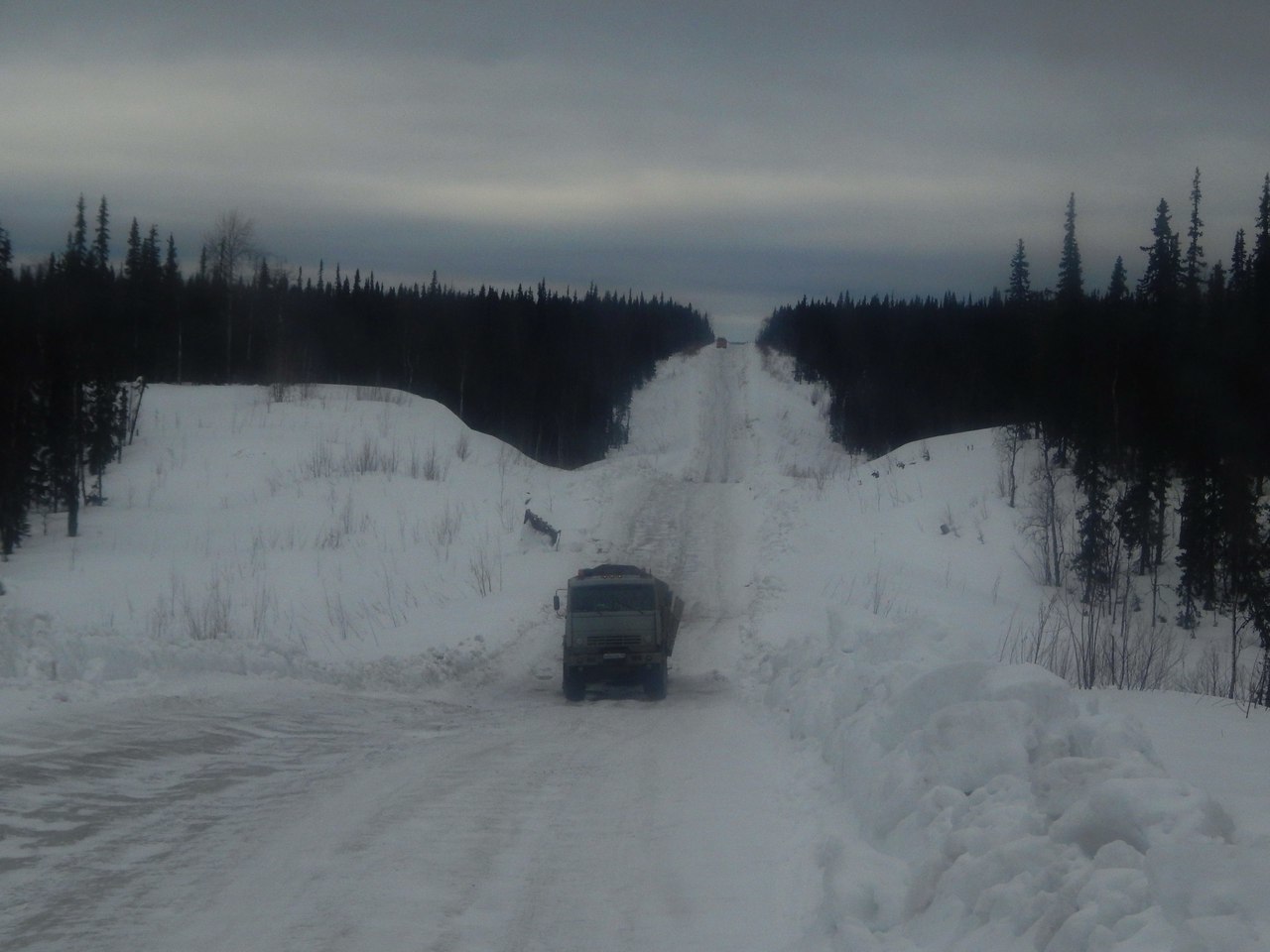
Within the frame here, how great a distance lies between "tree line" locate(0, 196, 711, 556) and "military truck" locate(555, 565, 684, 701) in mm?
30913

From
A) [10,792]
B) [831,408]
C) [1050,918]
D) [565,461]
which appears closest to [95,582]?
[10,792]

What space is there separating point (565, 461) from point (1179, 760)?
238ft

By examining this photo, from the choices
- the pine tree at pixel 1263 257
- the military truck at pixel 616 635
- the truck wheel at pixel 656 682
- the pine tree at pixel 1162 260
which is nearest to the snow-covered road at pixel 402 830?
the truck wheel at pixel 656 682

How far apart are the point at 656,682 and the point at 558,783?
26.4 feet

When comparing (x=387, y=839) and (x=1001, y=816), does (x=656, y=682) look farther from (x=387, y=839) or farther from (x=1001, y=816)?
(x=1001, y=816)

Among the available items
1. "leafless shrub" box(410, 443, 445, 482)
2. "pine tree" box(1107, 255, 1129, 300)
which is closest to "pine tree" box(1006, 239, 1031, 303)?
"pine tree" box(1107, 255, 1129, 300)

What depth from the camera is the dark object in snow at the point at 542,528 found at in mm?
32594

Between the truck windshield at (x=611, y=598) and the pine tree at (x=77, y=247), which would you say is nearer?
the truck windshield at (x=611, y=598)

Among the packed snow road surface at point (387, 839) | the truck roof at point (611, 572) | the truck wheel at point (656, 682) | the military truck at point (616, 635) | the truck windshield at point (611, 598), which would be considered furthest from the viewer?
the truck roof at point (611, 572)

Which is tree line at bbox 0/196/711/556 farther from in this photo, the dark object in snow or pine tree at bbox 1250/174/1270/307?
pine tree at bbox 1250/174/1270/307

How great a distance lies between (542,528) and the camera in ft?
107

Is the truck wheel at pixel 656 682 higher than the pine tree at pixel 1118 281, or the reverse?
the pine tree at pixel 1118 281

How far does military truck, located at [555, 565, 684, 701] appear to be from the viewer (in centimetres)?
1838

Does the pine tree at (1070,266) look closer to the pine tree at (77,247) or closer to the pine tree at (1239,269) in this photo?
the pine tree at (1239,269)
